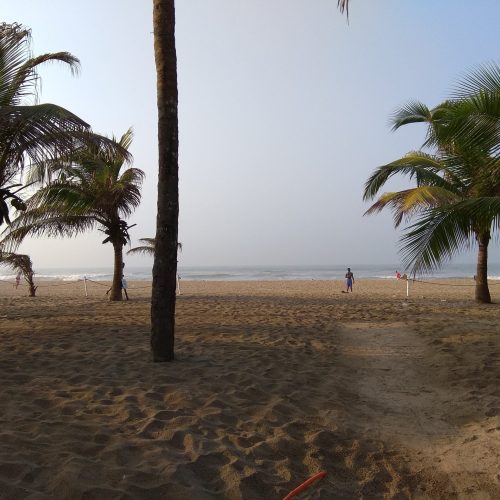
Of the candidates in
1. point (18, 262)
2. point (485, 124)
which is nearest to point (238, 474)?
point (485, 124)

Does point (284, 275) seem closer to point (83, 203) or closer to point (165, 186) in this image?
point (83, 203)

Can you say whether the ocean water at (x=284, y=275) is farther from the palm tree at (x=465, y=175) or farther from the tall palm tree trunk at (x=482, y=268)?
the palm tree at (x=465, y=175)

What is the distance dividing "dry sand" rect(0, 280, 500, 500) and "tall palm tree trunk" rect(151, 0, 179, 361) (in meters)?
0.55

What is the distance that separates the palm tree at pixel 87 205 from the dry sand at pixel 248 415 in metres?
5.98

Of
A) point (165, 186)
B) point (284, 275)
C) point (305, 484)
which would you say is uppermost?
point (165, 186)

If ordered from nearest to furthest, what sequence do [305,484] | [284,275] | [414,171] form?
[305,484] → [414,171] → [284,275]

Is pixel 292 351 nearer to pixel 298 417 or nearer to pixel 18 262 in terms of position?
pixel 298 417

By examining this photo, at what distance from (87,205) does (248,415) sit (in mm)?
11622

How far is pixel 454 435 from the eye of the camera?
14.1ft

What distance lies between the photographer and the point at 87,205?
14.4 metres

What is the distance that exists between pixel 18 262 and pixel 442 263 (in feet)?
54.9

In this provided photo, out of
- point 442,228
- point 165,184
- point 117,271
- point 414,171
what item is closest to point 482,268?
point 414,171

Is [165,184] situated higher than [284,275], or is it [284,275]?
[165,184]

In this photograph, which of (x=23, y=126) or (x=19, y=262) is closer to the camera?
(x=23, y=126)
